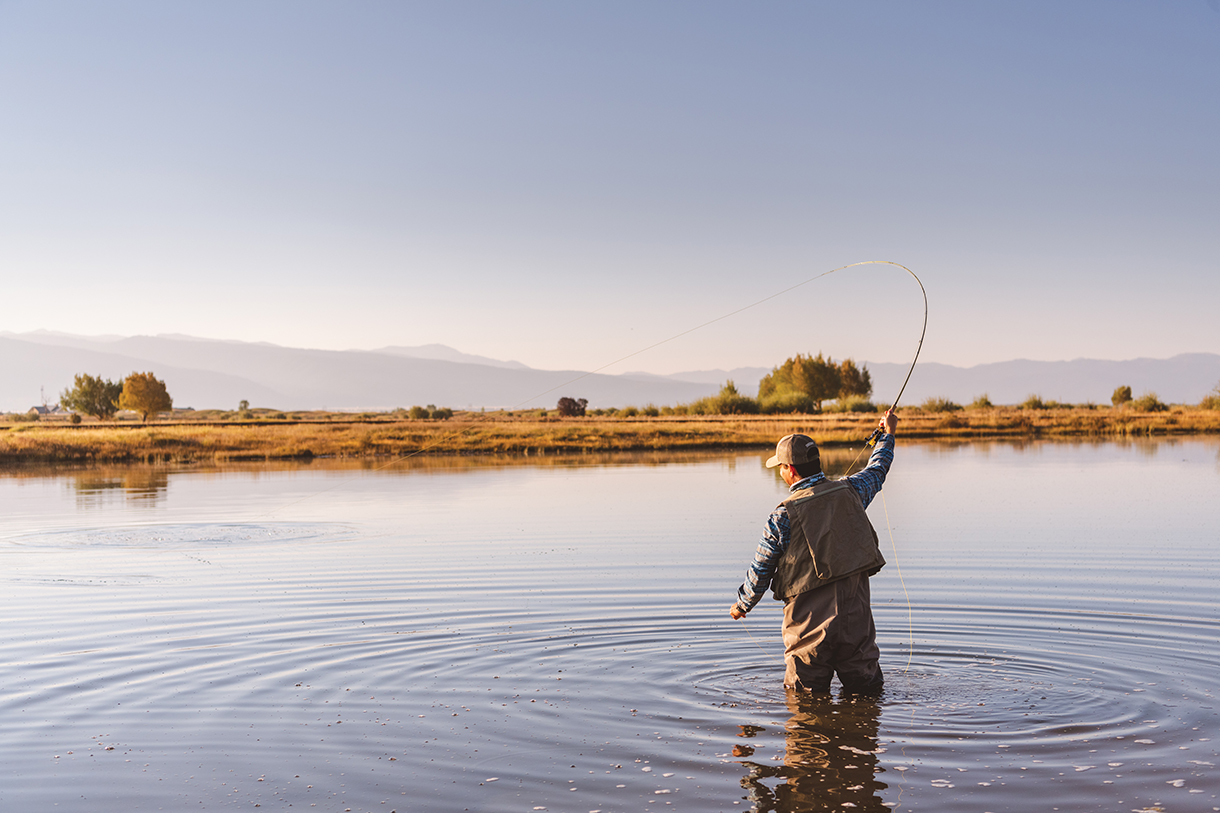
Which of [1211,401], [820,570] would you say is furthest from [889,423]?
[1211,401]

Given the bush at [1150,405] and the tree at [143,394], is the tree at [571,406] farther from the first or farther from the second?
the bush at [1150,405]

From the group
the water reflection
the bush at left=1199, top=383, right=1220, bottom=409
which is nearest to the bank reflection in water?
the water reflection

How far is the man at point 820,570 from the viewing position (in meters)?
6.76

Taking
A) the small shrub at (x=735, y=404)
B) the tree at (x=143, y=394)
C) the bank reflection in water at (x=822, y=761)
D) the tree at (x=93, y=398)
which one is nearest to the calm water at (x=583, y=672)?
the bank reflection in water at (x=822, y=761)

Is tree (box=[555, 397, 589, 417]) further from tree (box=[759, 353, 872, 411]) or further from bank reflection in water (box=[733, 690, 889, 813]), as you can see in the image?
bank reflection in water (box=[733, 690, 889, 813])

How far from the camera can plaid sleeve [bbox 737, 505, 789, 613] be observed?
6898 mm

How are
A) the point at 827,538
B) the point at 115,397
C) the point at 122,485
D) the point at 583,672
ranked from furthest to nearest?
the point at 115,397 → the point at 122,485 → the point at 583,672 → the point at 827,538

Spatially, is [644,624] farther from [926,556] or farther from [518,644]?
[926,556]

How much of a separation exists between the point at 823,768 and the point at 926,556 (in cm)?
956

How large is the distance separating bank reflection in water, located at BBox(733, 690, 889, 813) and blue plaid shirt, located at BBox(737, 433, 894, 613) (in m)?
0.88

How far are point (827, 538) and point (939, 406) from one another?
9756 cm

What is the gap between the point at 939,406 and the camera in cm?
9969

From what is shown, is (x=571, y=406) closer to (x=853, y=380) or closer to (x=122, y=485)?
(x=853, y=380)

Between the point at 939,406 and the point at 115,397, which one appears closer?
the point at 939,406
